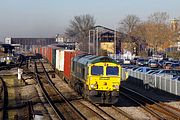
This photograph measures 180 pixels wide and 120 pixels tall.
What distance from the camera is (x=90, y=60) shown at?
80.6 ft

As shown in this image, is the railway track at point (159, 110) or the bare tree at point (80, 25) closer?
the railway track at point (159, 110)

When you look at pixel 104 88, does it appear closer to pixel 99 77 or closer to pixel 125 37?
pixel 99 77

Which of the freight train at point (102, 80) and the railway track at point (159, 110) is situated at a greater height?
the freight train at point (102, 80)

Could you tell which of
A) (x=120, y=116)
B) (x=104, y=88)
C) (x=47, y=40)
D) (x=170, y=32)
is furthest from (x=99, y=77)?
(x=47, y=40)

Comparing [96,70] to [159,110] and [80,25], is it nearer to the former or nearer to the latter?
Answer: [159,110]

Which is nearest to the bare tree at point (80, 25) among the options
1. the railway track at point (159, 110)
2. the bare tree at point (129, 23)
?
the bare tree at point (129, 23)

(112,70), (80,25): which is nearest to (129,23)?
(80,25)

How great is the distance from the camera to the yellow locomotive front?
2336 cm

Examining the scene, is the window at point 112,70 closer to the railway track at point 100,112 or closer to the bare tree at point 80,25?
the railway track at point 100,112

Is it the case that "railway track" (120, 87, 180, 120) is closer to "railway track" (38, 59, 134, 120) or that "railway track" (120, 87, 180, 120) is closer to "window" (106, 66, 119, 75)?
"railway track" (38, 59, 134, 120)

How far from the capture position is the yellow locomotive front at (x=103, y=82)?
23.4 meters

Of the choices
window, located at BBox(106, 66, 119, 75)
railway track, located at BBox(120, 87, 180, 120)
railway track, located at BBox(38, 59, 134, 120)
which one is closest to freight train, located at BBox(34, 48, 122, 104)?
window, located at BBox(106, 66, 119, 75)

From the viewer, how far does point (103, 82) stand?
923 inches

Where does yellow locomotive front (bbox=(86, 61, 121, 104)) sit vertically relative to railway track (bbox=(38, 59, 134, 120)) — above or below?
above
